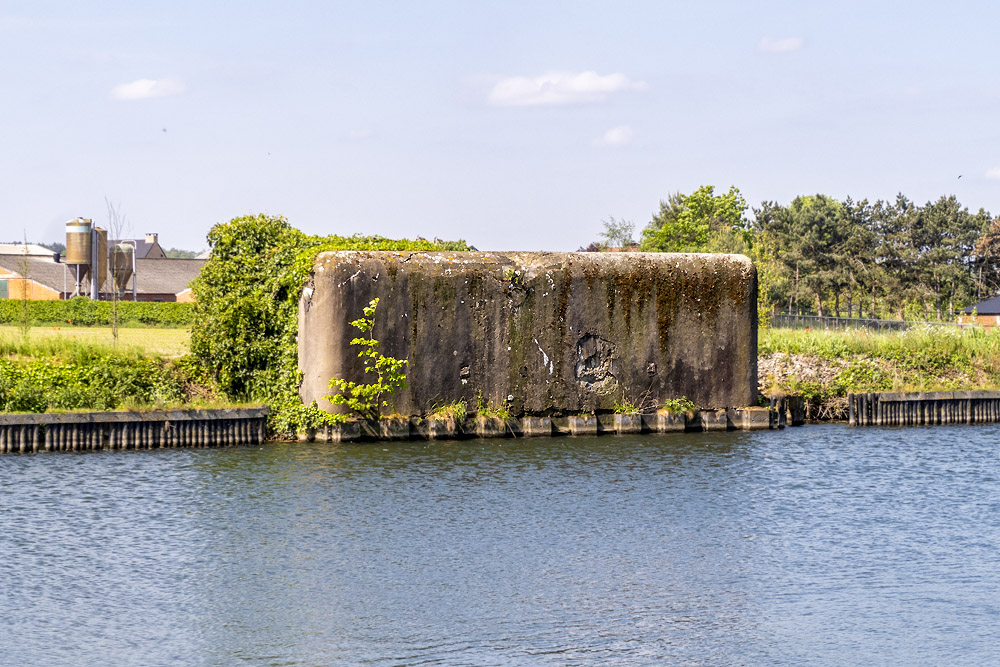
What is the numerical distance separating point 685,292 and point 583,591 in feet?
40.3

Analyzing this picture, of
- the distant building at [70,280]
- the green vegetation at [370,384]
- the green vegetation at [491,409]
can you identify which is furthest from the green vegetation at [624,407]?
the distant building at [70,280]

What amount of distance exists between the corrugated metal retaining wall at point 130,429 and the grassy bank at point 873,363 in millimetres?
11542

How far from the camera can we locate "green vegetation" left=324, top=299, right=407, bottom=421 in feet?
67.8

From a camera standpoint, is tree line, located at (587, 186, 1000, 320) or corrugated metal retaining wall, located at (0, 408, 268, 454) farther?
tree line, located at (587, 186, 1000, 320)

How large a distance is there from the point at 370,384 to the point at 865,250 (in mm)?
56312

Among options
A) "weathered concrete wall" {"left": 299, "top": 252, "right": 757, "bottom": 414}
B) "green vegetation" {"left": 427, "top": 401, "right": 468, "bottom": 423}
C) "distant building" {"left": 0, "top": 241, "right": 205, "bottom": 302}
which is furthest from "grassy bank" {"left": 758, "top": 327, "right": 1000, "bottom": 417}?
"distant building" {"left": 0, "top": 241, "right": 205, "bottom": 302}

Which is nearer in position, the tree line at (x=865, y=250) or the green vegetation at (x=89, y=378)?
the green vegetation at (x=89, y=378)

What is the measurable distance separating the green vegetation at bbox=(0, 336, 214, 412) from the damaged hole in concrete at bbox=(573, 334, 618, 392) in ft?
23.9

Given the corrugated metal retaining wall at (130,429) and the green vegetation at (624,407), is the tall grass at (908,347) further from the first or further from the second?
the corrugated metal retaining wall at (130,429)

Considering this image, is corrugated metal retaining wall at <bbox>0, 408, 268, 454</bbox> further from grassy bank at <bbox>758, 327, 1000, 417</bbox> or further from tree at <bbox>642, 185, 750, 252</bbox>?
tree at <bbox>642, 185, 750, 252</bbox>

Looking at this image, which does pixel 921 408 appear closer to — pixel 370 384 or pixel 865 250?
pixel 370 384

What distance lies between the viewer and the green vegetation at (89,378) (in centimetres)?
2041

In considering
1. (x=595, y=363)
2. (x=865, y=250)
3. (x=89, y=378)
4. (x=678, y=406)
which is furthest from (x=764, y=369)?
(x=865, y=250)

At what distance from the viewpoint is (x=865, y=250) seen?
70750 millimetres
